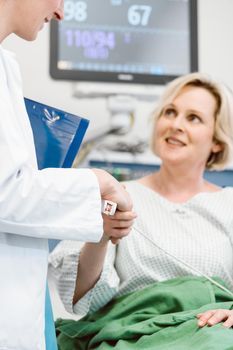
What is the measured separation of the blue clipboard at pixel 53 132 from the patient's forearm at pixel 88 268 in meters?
0.31

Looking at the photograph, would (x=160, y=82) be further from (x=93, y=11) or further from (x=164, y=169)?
(x=164, y=169)

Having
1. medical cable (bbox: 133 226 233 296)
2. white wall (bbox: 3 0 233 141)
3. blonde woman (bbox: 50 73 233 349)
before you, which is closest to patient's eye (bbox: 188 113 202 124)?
blonde woman (bbox: 50 73 233 349)

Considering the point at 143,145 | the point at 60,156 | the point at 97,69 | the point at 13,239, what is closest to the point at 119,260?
the point at 60,156

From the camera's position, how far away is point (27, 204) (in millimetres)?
994

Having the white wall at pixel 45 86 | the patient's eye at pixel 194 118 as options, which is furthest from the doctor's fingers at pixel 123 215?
the white wall at pixel 45 86

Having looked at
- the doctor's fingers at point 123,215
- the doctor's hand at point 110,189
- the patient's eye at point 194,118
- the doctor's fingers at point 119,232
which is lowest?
the doctor's fingers at point 119,232

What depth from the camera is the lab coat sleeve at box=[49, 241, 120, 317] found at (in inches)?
60.9

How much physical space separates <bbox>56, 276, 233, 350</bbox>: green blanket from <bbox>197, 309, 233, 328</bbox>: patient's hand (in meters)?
0.02

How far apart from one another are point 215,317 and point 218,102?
2.78 feet

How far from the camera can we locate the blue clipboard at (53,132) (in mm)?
1264

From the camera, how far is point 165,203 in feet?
5.87

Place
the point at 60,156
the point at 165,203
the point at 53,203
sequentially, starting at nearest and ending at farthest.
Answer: the point at 53,203
the point at 60,156
the point at 165,203

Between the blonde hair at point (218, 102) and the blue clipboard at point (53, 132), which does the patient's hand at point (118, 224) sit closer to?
the blue clipboard at point (53, 132)

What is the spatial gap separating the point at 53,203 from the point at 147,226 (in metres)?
0.72
